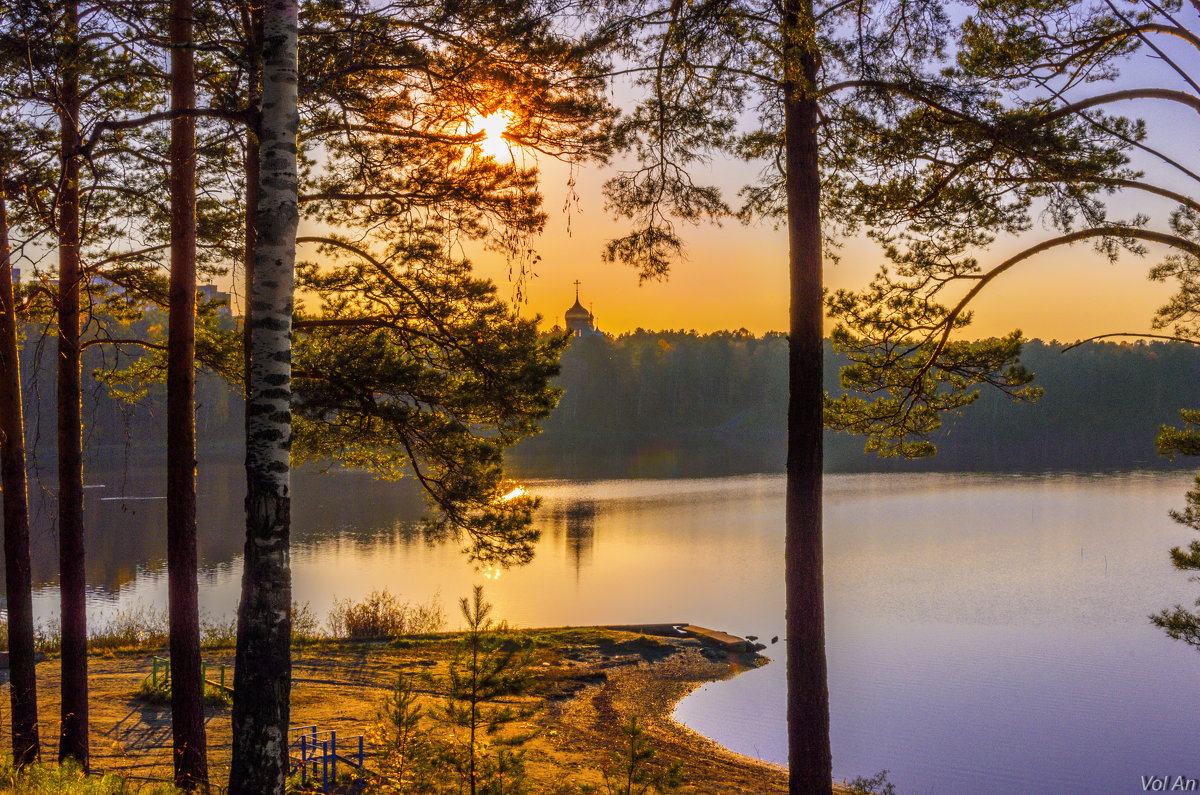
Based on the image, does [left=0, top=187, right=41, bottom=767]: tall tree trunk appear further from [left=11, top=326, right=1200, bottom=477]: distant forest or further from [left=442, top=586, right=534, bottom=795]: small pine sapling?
[left=11, top=326, right=1200, bottom=477]: distant forest

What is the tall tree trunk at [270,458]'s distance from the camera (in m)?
4.23

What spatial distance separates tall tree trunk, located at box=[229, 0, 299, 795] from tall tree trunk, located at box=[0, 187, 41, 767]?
438 centimetres

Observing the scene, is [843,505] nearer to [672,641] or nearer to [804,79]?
[672,641]

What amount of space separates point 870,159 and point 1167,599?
1918 cm

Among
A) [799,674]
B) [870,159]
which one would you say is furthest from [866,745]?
[870,159]

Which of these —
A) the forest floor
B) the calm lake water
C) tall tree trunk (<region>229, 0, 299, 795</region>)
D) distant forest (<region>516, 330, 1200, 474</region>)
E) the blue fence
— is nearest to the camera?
tall tree trunk (<region>229, 0, 299, 795</region>)

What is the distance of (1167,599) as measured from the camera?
881 inches

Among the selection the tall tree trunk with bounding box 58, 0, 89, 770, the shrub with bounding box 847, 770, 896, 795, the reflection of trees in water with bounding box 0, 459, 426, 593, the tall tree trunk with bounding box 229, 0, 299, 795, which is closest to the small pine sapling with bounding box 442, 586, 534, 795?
the tall tree trunk with bounding box 229, 0, 299, 795

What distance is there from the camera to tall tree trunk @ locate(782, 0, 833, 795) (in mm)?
7262

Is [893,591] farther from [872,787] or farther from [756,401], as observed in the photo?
[756,401]

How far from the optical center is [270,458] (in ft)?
13.8

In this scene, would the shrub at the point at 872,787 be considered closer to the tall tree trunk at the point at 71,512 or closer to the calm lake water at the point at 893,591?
the calm lake water at the point at 893,591

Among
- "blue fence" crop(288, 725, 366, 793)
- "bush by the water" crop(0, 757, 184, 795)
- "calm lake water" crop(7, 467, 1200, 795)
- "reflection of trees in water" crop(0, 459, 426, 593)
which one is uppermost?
"bush by the water" crop(0, 757, 184, 795)

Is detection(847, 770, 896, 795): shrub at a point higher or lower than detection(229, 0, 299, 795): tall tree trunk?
lower
